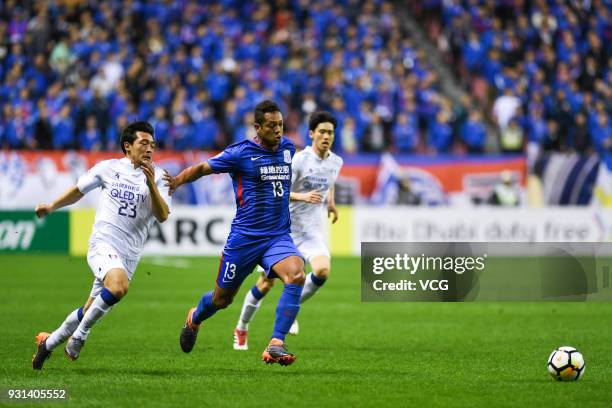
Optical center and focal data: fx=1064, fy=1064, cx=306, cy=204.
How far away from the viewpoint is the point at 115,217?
397 inches

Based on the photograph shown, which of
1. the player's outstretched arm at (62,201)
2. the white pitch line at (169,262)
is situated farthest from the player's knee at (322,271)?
the white pitch line at (169,262)

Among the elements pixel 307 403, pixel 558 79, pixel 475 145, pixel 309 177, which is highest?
pixel 558 79

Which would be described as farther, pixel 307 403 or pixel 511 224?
pixel 511 224

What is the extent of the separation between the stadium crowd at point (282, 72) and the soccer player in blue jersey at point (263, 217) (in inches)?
653

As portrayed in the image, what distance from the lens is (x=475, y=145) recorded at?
27734 millimetres

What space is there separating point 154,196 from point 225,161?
77 cm

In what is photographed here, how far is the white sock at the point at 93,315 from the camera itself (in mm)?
9547

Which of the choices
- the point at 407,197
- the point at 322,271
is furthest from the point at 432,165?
the point at 322,271

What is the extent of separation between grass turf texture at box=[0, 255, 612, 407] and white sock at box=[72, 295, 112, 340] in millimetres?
349

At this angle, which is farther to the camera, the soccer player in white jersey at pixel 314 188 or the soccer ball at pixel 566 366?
the soccer player in white jersey at pixel 314 188

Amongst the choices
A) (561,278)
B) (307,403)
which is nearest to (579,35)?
(561,278)

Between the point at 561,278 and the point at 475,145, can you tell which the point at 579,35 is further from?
the point at 561,278

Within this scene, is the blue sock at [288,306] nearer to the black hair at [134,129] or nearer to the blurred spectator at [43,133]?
the black hair at [134,129]

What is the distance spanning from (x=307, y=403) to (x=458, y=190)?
62.4ft
